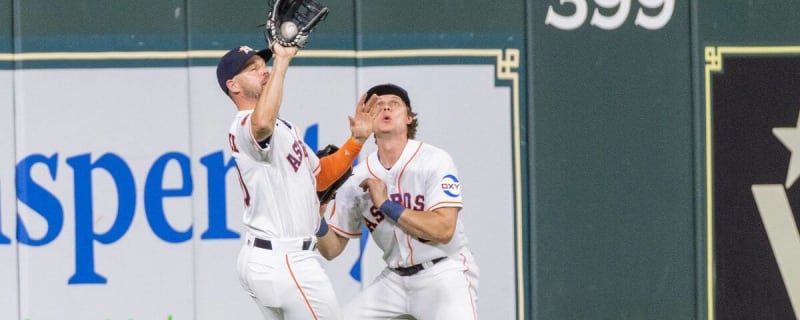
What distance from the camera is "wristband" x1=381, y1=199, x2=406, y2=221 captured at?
19.6ft

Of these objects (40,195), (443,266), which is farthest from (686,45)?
(40,195)

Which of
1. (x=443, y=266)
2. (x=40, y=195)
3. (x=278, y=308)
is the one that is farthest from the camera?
(x=40, y=195)

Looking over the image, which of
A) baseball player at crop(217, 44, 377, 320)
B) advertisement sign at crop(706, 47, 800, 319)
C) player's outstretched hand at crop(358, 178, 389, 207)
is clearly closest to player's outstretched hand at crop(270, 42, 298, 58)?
baseball player at crop(217, 44, 377, 320)

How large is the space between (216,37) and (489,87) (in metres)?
1.32

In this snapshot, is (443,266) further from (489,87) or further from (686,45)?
(686,45)

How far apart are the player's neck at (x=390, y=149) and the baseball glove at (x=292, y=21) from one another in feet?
2.99

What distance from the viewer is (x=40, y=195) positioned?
6.98 m

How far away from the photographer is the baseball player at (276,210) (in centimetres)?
558

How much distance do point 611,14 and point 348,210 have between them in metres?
1.78

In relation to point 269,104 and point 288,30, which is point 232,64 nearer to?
point 288,30

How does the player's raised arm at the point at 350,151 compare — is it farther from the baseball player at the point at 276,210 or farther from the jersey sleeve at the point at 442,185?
the jersey sleeve at the point at 442,185

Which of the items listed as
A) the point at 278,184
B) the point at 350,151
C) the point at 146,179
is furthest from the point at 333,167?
the point at 146,179

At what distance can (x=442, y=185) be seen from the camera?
616 cm

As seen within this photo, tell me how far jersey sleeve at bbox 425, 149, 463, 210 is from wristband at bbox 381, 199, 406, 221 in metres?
0.20
